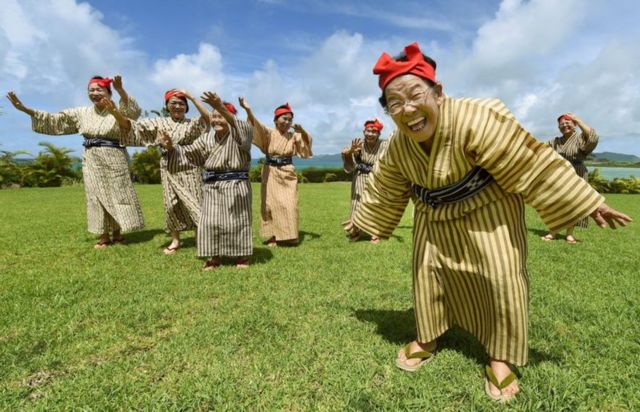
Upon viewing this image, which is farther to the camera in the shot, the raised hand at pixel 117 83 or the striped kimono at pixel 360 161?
the striped kimono at pixel 360 161

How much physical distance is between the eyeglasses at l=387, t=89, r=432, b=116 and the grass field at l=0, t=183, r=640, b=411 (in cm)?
167

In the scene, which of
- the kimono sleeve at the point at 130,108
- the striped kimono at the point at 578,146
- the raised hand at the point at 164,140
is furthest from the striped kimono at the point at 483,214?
the striped kimono at the point at 578,146

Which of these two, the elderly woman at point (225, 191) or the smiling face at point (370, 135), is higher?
the smiling face at point (370, 135)

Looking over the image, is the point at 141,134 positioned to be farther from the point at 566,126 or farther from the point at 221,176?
the point at 566,126

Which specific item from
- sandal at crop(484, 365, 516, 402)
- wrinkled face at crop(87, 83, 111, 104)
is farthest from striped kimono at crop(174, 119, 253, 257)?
sandal at crop(484, 365, 516, 402)

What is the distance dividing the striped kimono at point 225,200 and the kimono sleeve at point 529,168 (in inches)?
134

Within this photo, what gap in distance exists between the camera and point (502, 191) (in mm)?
2457

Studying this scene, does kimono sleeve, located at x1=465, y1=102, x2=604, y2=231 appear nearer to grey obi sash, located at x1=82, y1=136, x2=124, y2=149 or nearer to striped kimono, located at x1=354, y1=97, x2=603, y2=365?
striped kimono, located at x1=354, y1=97, x2=603, y2=365

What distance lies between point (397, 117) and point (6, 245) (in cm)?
686

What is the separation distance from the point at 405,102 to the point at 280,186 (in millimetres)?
4889

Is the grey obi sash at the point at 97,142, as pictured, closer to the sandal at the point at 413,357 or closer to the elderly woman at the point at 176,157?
the elderly woman at the point at 176,157

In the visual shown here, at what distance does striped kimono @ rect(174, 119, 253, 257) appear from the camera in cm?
515

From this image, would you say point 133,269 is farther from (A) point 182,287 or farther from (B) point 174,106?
(B) point 174,106

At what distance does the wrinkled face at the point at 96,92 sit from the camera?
5.81 meters
